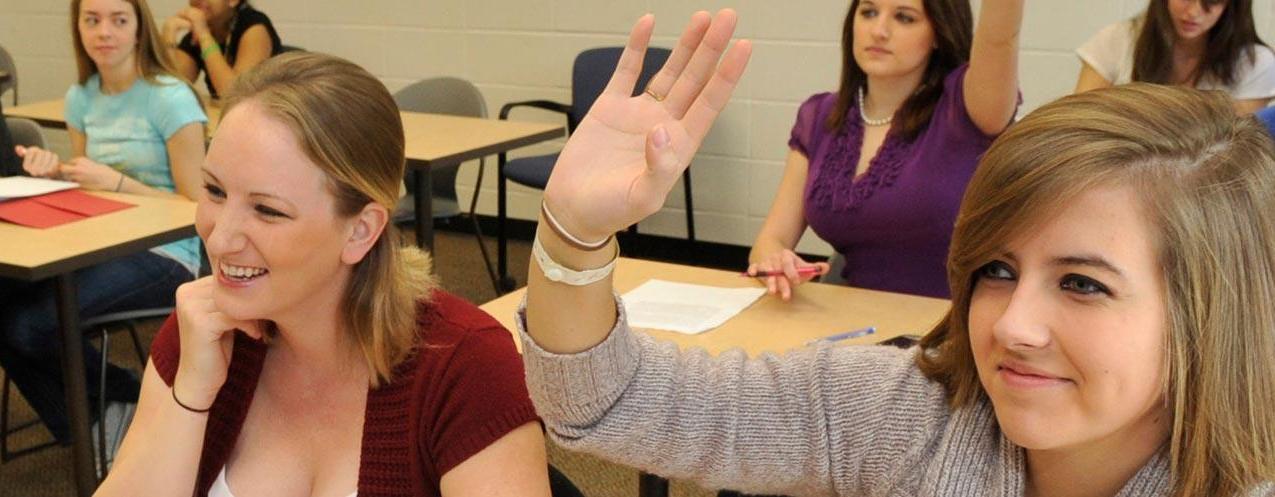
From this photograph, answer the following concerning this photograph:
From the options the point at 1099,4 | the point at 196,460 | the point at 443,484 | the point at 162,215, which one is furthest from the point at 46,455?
the point at 1099,4

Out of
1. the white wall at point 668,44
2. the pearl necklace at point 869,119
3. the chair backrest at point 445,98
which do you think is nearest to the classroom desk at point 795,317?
the pearl necklace at point 869,119

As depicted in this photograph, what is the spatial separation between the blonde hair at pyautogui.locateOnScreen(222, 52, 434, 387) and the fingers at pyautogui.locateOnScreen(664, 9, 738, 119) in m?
0.63

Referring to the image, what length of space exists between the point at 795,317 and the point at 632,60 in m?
1.10

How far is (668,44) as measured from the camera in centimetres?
490

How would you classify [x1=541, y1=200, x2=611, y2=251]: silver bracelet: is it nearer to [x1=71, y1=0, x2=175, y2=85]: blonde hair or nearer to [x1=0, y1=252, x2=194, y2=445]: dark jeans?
[x1=0, y1=252, x2=194, y2=445]: dark jeans

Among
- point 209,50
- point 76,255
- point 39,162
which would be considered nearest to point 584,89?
point 209,50

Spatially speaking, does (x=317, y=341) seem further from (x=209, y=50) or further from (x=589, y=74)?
(x=209, y=50)

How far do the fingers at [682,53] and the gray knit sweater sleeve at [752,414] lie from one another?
22 cm

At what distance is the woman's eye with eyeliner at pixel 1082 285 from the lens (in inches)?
39.6

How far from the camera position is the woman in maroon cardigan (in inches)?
59.9

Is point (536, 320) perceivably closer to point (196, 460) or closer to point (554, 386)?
point (554, 386)

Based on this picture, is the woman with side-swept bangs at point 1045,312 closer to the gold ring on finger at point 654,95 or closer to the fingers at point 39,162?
the gold ring on finger at point 654,95

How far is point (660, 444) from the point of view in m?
1.14

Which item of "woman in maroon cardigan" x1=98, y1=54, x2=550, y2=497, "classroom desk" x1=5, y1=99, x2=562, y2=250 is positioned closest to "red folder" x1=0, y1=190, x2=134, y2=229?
"classroom desk" x1=5, y1=99, x2=562, y2=250
